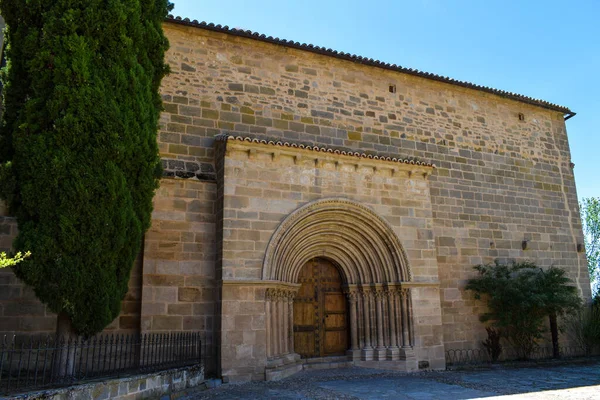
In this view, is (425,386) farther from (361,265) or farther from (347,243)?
(347,243)

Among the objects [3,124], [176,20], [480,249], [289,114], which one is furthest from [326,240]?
[3,124]

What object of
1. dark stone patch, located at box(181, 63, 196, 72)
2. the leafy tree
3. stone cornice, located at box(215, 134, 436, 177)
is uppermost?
dark stone patch, located at box(181, 63, 196, 72)

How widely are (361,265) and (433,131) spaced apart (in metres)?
3.84

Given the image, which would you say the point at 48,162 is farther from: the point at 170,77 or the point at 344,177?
the point at 344,177

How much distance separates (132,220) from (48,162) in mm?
1234

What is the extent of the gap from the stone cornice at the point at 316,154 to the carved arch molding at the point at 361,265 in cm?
81

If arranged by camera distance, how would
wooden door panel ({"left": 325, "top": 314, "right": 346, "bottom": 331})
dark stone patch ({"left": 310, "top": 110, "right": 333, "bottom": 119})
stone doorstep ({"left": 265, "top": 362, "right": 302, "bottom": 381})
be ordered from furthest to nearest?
1. dark stone patch ({"left": 310, "top": 110, "right": 333, "bottom": 119})
2. wooden door panel ({"left": 325, "top": 314, "right": 346, "bottom": 331})
3. stone doorstep ({"left": 265, "top": 362, "right": 302, "bottom": 381})

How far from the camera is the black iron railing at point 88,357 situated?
5.52 m

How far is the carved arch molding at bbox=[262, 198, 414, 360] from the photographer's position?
8.73 m

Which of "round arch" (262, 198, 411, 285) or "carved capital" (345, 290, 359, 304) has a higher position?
"round arch" (262, 198, 411, 285)

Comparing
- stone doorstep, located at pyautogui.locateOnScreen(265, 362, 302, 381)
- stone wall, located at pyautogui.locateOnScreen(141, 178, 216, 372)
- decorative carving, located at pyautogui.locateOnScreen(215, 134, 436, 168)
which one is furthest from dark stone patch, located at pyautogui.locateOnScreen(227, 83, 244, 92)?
stone doorstep, located at pyautogui.locateOnScreen(265, 362, 302, 381)

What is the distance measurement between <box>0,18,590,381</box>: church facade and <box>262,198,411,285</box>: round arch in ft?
0.09

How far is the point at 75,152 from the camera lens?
19.4 feet

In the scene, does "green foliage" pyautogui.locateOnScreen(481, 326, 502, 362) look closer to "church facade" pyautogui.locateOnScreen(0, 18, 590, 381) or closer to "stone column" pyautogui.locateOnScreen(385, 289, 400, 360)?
"church facade" pyautogui.locateOnScreen(0, 18, 590, 381)
